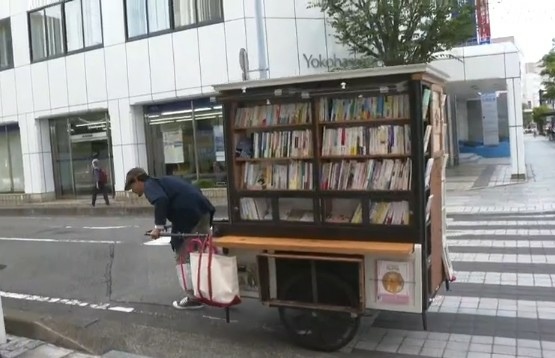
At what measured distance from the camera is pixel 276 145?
5.51 metres

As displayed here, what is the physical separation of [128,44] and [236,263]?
16.4m

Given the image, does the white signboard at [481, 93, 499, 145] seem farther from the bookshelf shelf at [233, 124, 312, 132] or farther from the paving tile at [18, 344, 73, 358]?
the paving tile at [18, 344, 73, 358]

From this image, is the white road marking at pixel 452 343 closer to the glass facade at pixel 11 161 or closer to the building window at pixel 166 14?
the building window at pixel 166 14

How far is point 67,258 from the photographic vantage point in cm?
1019

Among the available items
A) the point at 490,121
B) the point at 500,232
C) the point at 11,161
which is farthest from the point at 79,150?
the point at 490,121

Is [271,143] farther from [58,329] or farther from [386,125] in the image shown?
[58,329]

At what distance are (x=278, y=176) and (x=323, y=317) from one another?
4.41ft

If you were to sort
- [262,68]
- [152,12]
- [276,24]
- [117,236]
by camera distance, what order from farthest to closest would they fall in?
[152,12] < [276,24] < [262,68] < [117,236]

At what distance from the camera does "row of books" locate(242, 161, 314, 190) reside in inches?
212

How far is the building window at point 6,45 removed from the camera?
2425cm

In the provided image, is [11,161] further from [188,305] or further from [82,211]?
[188,305]

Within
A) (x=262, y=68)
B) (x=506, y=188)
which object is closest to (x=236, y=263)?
(x=262, y=68)

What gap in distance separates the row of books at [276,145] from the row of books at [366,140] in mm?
184

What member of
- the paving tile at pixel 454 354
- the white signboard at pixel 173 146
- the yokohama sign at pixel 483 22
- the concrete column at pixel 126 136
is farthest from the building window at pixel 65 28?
the paving tile at pixel 454 354
